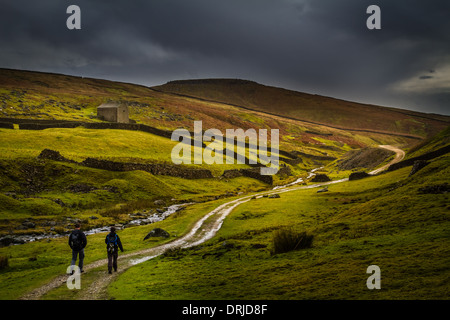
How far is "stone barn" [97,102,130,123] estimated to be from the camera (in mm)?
117688

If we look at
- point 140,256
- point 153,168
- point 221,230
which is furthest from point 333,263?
point 153,168

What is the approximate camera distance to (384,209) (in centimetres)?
2727

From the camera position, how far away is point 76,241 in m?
21.0

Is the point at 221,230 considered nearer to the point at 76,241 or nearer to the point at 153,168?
the point at 76,241

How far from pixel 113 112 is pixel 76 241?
343ft

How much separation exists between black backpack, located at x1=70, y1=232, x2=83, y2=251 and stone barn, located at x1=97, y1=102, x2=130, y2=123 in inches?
4026

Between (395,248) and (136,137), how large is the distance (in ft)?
287

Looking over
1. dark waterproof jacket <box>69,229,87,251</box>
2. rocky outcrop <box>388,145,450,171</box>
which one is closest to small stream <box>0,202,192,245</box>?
dark waterproof jacket <box>69,229,87,251</box>

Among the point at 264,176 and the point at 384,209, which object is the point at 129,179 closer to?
the point at 264,176

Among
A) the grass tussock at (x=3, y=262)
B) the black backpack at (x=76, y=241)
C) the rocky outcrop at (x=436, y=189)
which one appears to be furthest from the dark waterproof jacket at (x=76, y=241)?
the rocky outcrop at (x=436, y=189)

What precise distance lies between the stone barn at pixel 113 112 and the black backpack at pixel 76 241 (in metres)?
102

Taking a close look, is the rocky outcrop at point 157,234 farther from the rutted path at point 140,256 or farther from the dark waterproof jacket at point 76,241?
the dark waterproof jacket at point 76,241

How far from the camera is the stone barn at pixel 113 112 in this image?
11769cm
